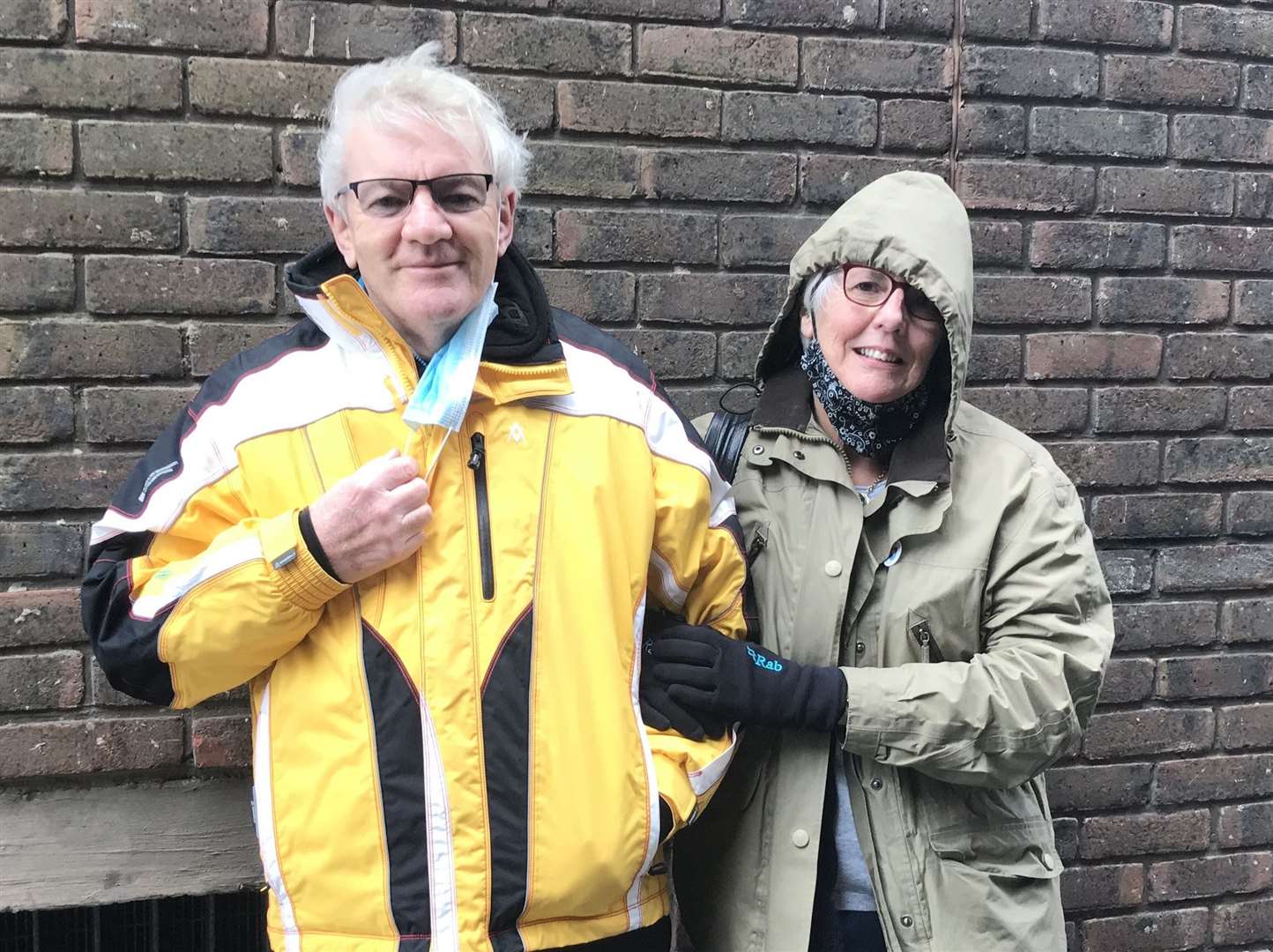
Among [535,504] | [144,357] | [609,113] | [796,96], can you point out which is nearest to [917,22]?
[796,96]

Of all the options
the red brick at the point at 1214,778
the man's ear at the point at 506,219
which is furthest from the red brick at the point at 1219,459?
the man's ear at the point at 506,219

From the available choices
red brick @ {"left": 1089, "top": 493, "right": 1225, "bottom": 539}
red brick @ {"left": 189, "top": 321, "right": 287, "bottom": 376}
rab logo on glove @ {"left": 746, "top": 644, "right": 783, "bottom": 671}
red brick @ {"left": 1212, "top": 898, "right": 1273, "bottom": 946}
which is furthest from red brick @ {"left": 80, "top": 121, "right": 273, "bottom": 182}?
red brick @ {"left": 1212, "top": 898, "right": 1273, "bottom": 946}

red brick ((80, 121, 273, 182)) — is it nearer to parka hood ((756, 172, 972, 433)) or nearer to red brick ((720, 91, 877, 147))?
red brick ((720, 91, 877, 147))

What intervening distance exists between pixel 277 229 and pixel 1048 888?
2.07m

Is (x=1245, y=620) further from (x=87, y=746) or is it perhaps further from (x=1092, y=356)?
(x=87, y=746)

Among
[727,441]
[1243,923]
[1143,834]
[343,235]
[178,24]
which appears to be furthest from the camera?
[1243,923]

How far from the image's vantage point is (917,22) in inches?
105

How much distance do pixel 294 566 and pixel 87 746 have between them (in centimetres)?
116

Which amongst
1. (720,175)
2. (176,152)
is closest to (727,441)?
(720,175)

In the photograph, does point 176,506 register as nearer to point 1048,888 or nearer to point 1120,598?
point 1048,888

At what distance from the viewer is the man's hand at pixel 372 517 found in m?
1.58

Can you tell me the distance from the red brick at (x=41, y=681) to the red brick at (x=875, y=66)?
2.15 m

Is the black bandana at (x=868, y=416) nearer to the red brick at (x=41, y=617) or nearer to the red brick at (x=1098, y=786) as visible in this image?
the red brick at (x=1098, y=786)

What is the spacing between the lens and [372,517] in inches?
61.9
